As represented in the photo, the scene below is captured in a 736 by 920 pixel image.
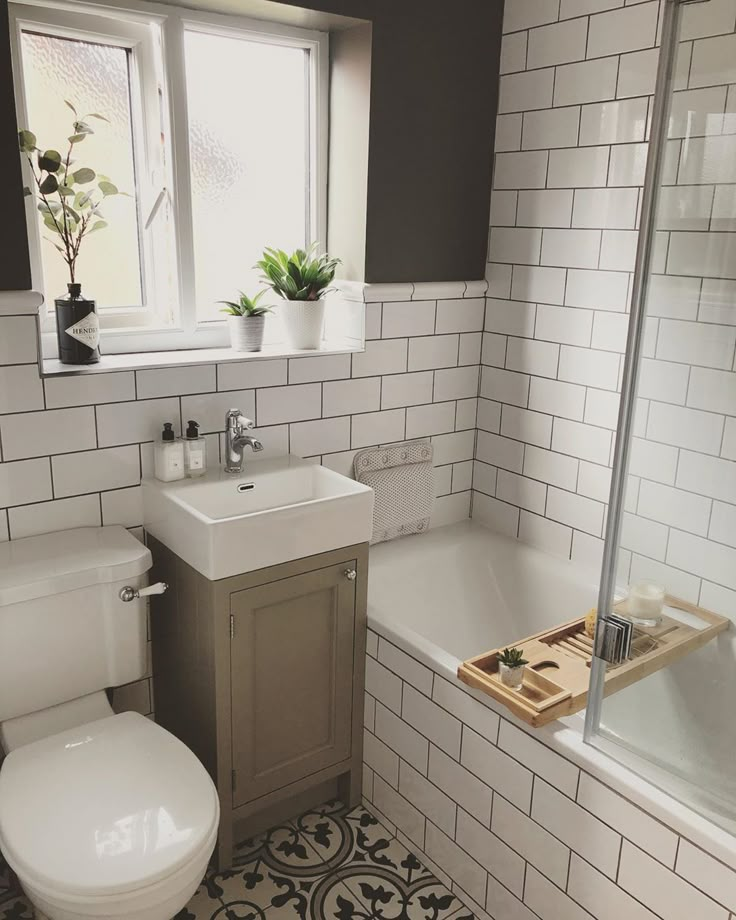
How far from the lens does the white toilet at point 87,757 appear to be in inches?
59.6

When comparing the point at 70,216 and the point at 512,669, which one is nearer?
the point at 512,669

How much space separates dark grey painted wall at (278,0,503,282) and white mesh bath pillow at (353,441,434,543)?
21.9 inches

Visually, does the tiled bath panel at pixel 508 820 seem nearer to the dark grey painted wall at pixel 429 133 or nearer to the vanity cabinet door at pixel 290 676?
the vanity cabinet door at pixel 290 676

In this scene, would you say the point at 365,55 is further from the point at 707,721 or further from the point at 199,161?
the point at 707,721

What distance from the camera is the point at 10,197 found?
1853 mm

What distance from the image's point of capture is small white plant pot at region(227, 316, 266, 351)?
239cm

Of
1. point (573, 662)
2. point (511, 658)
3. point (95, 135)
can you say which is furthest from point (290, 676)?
point (95, 135)

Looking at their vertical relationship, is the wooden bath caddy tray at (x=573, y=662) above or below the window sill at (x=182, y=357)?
below

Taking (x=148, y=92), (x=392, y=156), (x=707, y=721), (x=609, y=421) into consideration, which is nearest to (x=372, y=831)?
(x=707, y=721)

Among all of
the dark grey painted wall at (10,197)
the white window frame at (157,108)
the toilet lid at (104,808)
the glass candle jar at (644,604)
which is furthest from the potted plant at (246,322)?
the glass candle jar at (644,604)

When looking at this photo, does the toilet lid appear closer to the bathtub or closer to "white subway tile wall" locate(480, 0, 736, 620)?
the bathtub

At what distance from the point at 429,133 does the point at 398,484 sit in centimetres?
109

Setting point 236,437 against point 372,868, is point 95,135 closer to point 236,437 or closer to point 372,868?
point 236,437

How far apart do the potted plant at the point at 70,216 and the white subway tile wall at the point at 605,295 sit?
4.13 ft
